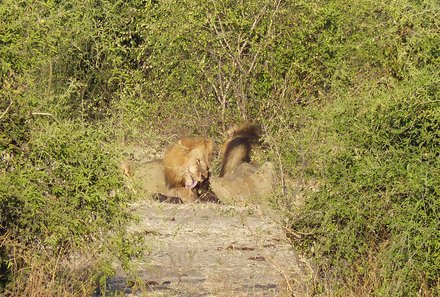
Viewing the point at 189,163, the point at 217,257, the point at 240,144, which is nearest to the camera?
the point at 217,257

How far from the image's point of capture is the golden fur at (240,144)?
16.1 metres

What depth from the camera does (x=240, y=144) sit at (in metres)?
16.1

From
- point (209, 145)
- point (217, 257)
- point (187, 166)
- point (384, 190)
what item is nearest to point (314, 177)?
point (384, 190)

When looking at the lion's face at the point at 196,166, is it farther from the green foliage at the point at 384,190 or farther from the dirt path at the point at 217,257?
the green foliage at the point at 384,190

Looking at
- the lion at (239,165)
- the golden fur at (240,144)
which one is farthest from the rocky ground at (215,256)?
the golden fur at (240,144)

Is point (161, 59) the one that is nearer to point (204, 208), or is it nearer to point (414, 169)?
point (204, 208)

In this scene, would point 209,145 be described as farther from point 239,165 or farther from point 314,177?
Result: point 314,177

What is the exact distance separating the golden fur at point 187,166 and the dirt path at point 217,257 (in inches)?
49.5

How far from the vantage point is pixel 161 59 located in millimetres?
16828

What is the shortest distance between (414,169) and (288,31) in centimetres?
866

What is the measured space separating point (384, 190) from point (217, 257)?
3.62m

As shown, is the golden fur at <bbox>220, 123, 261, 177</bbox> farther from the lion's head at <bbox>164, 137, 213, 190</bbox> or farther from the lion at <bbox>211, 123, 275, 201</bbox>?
the lion's head at <bbox>164, 137, 213, 190</bbox>

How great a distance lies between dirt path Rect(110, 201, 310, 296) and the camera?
370 inches

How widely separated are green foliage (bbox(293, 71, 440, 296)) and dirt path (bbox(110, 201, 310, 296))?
1.25 ft
